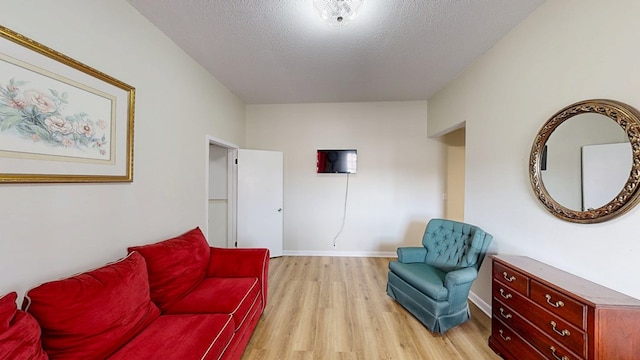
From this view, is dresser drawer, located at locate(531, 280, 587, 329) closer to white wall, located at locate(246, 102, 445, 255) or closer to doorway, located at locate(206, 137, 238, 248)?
white wall, located at locate(246, 102, 445, 255)

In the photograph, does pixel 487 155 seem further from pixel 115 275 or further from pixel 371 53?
pixel 115 275

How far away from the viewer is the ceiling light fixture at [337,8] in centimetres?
154

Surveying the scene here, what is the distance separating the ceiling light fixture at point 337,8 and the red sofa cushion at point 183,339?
2.11 meters

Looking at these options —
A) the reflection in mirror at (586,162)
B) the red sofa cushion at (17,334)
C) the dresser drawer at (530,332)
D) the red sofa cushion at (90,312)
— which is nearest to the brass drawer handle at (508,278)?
the dresser drawer at (530,332)

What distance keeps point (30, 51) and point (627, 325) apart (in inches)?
126

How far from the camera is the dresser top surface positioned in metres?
1.16

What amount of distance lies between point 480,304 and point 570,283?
1.32 m

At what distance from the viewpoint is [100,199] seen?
1.51m

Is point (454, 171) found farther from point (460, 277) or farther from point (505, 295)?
point (505, 295)

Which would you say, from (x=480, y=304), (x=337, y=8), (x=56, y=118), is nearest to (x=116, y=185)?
(x=56, y=118)

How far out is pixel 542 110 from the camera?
5.76 ft

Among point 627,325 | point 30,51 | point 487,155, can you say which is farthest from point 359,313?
point 30,51

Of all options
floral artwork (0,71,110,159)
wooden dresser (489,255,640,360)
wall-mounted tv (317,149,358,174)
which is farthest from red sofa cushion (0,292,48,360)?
wall-mounted tv (317,149,358,174)

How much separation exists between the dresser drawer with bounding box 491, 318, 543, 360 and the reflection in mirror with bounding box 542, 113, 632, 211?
0.95 m
